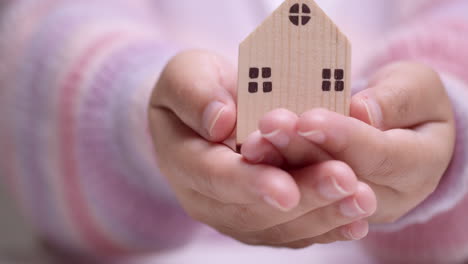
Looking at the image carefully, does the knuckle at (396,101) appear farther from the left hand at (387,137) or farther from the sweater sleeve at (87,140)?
the sweater sleeve at (87,140)

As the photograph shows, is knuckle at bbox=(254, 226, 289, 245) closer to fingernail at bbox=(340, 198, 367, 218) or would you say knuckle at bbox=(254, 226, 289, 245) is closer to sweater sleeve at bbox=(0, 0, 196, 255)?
fingernail at bbox=(340, 198, 367, 218)

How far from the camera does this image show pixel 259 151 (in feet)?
0.92

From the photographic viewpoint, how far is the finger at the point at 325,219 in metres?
0.28

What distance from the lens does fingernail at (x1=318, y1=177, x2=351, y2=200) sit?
0.27 metres

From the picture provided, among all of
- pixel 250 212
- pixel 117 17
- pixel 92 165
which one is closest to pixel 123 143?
pixel 92 165

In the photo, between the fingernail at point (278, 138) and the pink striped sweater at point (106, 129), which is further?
the pink striped sweater at point (106, 129)

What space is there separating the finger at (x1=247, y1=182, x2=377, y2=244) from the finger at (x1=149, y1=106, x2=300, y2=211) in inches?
1.4

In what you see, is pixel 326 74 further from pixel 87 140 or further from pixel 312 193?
pixel 87 140

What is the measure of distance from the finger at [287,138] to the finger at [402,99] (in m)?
0.05

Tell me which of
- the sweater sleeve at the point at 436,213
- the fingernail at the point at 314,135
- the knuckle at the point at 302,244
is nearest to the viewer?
the fingernail at the point at 314,135

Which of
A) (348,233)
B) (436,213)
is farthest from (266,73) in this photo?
(436,213)

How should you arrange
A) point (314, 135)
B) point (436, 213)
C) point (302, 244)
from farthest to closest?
point (436, 213), point (302, 244), point (314, 135)

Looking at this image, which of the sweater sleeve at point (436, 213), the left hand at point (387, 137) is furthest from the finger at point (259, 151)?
the sweater sleeve at point (436, 213)

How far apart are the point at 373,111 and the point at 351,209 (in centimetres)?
8
